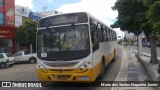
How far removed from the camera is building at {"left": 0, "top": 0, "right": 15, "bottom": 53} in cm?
3478

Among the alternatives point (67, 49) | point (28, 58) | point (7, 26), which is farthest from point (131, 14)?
point (7, 26)

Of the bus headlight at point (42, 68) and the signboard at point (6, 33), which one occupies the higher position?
the signboard at point (6, 33)

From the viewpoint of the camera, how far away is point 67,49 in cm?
991

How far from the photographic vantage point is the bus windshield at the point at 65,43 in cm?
984

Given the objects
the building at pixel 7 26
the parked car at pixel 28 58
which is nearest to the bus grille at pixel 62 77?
the parked car at pixel 28 58

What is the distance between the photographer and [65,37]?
10.0 m

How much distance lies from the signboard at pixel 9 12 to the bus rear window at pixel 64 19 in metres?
26.1

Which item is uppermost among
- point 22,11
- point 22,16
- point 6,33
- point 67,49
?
point 22,11

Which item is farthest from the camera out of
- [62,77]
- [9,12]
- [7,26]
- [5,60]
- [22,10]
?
[22,10]

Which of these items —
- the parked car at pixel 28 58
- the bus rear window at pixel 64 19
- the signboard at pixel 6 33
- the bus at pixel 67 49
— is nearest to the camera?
the bus at pixel 67 49

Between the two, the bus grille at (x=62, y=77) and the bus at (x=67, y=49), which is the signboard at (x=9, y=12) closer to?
the bus at (x=67, y=49)

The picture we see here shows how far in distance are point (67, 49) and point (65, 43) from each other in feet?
0.87

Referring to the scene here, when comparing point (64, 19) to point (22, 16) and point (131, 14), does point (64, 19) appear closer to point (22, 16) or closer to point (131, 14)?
point (131, 14)

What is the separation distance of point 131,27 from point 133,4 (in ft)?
5.17
